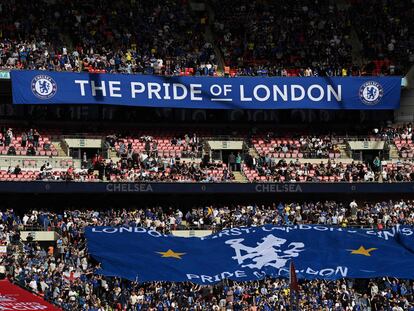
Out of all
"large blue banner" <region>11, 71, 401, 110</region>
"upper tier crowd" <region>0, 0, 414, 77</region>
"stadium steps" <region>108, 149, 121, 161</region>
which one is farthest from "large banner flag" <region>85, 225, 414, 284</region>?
"upper tier crowd" <region>0, 0, 414, 77</region>

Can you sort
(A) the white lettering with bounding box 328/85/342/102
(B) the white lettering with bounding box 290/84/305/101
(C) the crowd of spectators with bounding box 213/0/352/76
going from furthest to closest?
1. (C) the crowd of spectators with bounding box 213/0/352/76
2. (A) the white lettering with bounding box 328/85/342/102
3. (B) the white lettering with bounding box 290/84/305/101

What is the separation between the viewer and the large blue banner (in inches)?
1768

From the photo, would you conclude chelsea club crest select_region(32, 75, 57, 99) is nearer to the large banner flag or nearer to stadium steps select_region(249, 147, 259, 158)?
the large banner flag

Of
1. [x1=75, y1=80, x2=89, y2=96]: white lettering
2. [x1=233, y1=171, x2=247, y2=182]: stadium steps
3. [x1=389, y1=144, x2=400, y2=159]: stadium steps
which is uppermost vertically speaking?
[x1=75, y1=80, x2=89, y2=96]: white lettering

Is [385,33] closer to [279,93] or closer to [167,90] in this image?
[279,93]

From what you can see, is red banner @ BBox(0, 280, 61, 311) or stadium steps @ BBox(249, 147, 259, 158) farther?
stadium steps @ BBox(249, 147, 259, 158)

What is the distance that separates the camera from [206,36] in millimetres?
51000

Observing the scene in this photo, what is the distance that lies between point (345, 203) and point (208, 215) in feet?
22.3

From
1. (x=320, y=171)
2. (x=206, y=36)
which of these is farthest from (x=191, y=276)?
(x=206, y=36)

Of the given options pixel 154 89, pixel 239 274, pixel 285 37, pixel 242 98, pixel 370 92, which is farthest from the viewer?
pixel 285 37

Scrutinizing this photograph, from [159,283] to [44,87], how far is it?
12.5 m

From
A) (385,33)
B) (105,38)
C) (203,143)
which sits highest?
(385,33)

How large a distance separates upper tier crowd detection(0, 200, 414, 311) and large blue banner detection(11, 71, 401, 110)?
5.56 meters

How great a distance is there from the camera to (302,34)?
5109 centimetres
